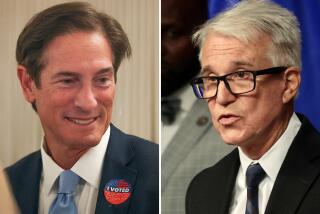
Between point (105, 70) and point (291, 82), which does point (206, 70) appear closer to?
point (291, 82)

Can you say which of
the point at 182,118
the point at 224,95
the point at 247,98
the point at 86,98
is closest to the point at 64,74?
the point at 86,98

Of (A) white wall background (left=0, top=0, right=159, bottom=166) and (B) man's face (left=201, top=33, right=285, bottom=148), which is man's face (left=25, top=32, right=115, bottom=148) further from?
(B) man's face (left=201, top=33, right=285, bottom=148)

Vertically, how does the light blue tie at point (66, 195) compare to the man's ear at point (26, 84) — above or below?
below

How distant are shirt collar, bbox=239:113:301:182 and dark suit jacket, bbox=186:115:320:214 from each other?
0.02 m

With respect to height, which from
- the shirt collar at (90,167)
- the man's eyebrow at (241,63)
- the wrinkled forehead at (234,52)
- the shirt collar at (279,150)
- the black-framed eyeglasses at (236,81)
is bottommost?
the shirt collar at (90,167)

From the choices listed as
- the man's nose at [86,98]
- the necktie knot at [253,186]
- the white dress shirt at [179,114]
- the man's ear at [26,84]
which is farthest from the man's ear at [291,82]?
the man's ear at [26,84]

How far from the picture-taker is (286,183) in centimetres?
220

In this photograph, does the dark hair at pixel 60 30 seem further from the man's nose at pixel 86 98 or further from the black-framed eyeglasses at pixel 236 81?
the black-framed eyeglasses at pixel 236 81

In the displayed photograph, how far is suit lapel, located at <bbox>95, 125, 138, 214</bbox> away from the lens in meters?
2.59

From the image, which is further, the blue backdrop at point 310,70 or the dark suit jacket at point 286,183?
the blue backdrop at point 310,70

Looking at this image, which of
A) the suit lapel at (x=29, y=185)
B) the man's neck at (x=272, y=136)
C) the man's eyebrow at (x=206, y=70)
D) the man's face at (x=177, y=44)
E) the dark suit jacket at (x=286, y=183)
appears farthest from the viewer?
the suit lapel at (x=29, y=185)

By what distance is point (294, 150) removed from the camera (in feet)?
7.31

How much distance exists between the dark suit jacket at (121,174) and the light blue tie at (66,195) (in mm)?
112

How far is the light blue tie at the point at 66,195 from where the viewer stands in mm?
2631
